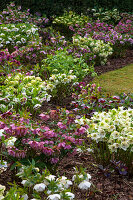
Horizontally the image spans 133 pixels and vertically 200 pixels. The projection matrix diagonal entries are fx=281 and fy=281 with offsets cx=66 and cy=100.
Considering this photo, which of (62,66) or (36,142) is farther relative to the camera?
(62,66)

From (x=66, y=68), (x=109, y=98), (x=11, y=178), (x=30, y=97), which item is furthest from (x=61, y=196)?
(x=66, y=68)

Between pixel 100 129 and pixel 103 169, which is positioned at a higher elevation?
pixel 100 129

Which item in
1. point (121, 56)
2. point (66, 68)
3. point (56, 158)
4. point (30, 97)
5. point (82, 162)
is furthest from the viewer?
point (121, 56)

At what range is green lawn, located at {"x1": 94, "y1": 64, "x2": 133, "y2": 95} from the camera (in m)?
5.20

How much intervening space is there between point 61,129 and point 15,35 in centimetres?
436

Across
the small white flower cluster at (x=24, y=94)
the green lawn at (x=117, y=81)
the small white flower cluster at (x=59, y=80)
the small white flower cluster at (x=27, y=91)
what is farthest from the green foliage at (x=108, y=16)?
the small white flower cluster at (x=24, y=94)

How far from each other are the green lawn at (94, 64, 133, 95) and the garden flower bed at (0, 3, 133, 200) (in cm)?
24

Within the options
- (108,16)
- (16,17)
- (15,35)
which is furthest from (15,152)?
(108,16)

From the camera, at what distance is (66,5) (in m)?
9.77

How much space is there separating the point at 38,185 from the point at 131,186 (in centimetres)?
105

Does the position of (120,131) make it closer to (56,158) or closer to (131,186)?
(131,186)

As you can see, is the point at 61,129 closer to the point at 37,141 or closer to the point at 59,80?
the point at 37,141

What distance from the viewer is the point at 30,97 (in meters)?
3.75

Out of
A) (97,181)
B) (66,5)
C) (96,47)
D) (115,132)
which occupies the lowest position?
(97,181)
